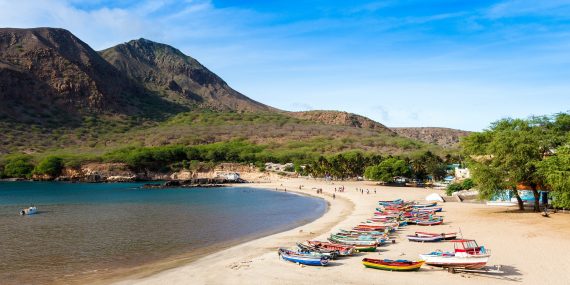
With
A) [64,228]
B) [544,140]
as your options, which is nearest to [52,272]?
[64,228]

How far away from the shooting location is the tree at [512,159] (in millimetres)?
41125

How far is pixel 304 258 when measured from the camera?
1016 inches

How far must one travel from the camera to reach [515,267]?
78.7 feet

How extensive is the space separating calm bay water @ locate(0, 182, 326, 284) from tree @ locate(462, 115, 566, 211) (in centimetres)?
1908

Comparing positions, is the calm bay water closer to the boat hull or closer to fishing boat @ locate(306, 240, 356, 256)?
fishing boat @ locate(306, 240, 356, 256)

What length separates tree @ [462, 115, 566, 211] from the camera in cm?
4112

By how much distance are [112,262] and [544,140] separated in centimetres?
4034

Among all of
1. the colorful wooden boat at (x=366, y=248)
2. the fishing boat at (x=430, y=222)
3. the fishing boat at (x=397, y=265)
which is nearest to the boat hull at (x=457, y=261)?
the fishing boat at (x=397, y=265)

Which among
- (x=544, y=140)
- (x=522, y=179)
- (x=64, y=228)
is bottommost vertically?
(x=64, y=228)

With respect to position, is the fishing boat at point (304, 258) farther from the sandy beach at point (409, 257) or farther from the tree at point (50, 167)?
the tree at point (50, 167)

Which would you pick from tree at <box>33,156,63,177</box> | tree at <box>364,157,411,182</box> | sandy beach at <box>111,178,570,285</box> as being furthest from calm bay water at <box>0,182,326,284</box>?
tree at <box>33,156,63,177</box>

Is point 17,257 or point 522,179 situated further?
point 522,179

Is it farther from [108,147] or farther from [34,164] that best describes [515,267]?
[108,147]

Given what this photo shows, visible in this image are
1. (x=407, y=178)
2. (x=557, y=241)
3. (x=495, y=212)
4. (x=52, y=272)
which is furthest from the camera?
(x=407, y=178)
